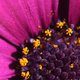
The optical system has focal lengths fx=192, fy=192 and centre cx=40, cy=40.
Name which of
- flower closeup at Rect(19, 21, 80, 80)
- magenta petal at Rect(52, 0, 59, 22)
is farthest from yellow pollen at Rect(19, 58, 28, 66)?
magenta petal at Rect(52, 0, 59, 22)

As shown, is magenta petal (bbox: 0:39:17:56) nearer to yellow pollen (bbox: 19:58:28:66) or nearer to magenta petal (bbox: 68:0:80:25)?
yellow pollen (bbox: 19:58:28:66)

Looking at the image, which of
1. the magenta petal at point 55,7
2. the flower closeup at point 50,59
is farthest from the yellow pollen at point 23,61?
the magenta petal at point 55,7

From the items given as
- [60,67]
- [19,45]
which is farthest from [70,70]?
[19,45]

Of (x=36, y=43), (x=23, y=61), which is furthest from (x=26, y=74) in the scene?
(x=36, y=43)

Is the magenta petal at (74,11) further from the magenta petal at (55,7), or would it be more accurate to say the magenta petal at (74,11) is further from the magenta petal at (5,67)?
the magenta petal at (5,67)

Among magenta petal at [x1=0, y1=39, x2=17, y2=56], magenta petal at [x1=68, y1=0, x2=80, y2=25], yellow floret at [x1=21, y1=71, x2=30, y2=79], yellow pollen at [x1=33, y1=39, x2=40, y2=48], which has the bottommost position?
yellow floret at [x1=21, y1=71, x2=30, y2=79]

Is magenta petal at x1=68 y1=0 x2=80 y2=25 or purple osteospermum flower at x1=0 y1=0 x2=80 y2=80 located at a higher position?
magenta petal at x1=68 y1=0 x2=80 y2=25

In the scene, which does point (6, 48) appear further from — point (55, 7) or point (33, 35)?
point (55, 7)
